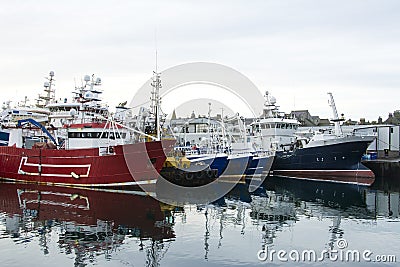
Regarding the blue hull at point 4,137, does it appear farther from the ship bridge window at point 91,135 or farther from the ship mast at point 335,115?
the ship mast at point 335,115

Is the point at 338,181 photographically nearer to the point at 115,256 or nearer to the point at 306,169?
the point at 306,169

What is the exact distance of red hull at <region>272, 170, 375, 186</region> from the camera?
108 ft

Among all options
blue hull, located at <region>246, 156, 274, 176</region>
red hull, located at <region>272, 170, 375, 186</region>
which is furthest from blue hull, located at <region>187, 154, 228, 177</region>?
red hull, located at <region>272, 170, 375, 186</region>

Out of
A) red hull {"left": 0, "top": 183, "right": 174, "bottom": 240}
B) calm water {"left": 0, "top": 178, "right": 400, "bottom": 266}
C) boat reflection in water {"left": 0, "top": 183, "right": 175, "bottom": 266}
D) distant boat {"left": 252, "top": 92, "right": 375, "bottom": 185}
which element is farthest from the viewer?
distant boat {"left": 252, "top": 92, "right": 375, "bottom": 185}

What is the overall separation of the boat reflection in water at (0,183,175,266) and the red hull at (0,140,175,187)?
128 cm

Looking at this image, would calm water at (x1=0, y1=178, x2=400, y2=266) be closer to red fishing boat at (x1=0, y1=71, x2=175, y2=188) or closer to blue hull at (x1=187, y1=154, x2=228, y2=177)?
red fishing boat at (x1=0, y1=71, x2=175, y2=188)

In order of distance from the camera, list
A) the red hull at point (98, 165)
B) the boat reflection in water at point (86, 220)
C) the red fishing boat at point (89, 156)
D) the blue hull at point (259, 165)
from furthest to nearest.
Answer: the blue hull at point (259, 165), the red fishing boat at point (89, 156), the red hull at point (98, 165), the boat reflection in water at point (86, 220)

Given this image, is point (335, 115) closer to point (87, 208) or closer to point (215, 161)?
point (215, 161)

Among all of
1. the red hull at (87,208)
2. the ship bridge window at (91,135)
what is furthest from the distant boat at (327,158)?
the red hull at (87,208)

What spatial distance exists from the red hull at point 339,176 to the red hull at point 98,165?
47.9ft

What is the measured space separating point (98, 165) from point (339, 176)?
19481mm

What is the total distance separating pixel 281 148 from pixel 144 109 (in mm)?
15957

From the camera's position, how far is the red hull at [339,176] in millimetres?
32781

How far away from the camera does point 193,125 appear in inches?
2520
